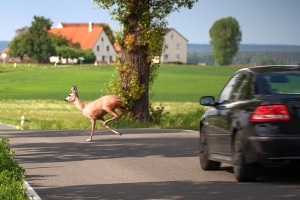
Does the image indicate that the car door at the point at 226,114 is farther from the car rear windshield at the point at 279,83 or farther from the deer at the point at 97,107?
the deer at the point at 97,107

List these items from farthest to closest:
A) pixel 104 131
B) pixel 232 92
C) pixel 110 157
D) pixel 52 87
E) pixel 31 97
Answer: pixel 52 87
pixel 31 97
pixel 104 131
pixel 110 157
pixel 232 92

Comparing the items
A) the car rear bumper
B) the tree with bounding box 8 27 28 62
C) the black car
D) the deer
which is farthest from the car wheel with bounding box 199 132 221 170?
the tree with bounding box 8 27 28 62

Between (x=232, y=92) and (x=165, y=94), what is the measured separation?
54485 millimetres

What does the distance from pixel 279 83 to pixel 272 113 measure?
988 mm

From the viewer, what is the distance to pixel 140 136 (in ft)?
87.9

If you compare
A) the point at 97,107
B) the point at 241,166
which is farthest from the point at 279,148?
the point at 97,107

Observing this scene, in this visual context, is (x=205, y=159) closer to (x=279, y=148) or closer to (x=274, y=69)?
(x=274, y=69)

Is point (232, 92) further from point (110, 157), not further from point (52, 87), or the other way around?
point (52, 87)

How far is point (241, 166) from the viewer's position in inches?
583

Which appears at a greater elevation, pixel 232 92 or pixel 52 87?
pixel 232 92

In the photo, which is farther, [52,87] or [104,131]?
[52,87]

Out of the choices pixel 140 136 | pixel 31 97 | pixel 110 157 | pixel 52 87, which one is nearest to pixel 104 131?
pixel 140 136

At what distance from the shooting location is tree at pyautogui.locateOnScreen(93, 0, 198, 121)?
3397 cm

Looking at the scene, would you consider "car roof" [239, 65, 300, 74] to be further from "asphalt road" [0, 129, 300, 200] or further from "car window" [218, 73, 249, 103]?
"asphalt road" [0, 129, 300, 200]
